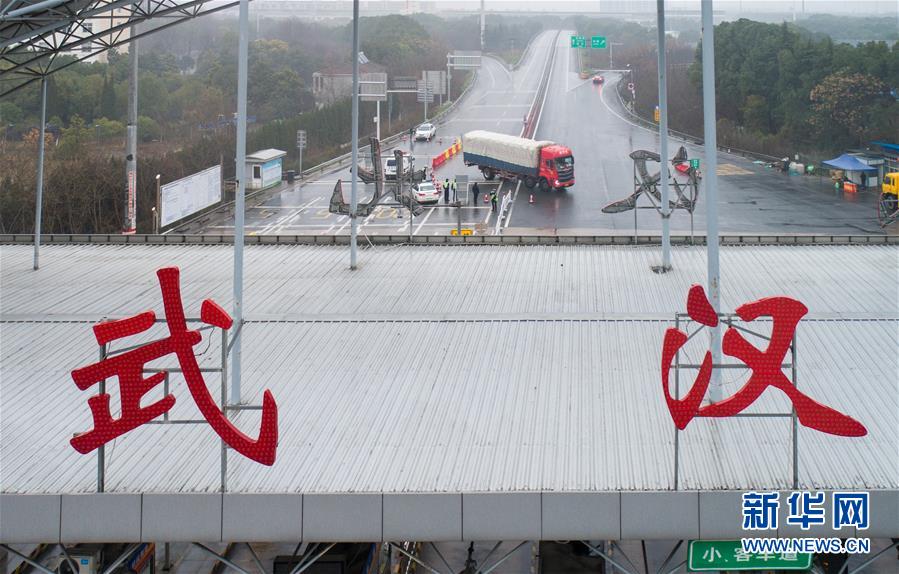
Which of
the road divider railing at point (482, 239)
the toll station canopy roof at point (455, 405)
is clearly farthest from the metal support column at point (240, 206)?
the road divider railing at point (482, 239)

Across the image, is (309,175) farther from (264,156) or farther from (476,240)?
(476,240)

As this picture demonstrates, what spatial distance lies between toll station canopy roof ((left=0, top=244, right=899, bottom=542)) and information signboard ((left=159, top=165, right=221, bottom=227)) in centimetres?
2217

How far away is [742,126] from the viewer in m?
77.7

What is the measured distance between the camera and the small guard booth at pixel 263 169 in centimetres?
5825

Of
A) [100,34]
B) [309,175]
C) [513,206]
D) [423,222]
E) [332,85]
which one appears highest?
[332,85]

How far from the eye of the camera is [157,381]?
40.7 ft

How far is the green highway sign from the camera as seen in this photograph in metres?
12.5

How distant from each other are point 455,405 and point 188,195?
35050mm

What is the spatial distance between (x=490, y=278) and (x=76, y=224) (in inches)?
1268

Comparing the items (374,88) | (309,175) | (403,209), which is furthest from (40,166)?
(374,88)

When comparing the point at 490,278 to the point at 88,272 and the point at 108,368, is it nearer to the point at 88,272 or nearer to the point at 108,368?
the point at 88,272

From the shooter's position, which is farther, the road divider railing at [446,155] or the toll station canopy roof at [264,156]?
the road divider railing at [446,155]

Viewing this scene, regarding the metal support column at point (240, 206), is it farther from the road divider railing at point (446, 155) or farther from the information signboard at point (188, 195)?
the road divider railing at point (446, 155)

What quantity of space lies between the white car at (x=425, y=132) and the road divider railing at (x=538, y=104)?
6527 millimetres
